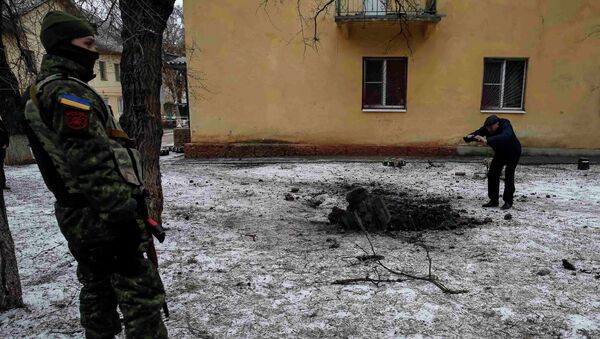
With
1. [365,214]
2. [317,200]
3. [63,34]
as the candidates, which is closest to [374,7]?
[317,200]

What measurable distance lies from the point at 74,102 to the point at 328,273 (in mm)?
2633

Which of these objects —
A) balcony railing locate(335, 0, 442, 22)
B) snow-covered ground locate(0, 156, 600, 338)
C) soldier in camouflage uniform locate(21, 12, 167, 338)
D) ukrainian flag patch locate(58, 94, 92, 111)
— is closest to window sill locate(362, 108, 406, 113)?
balcony railing locate(335, 0, 442, 22)

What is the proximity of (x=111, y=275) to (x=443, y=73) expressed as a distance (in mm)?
11086

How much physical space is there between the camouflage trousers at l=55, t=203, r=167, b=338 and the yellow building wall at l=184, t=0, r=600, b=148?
9785mm

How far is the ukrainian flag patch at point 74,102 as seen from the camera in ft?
6.36

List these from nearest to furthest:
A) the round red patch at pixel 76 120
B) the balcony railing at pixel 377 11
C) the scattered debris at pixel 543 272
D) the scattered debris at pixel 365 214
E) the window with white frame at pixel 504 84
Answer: the round red patch at pixel 76 120
the scattered debris at pixel 543 272
the scattered debris at pixel 365 214
the balcony railing at pixel 377 11
the window with white frame at pixel 504 84

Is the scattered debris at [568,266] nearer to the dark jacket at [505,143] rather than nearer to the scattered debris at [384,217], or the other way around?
the scattered debris at [384,217]

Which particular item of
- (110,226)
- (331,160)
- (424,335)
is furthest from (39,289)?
(331,160)

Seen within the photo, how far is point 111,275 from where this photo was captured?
87.2 inches

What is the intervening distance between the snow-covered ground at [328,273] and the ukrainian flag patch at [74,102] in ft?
5.66

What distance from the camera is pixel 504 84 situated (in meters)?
11.6

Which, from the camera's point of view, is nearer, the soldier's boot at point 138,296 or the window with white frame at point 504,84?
the soldier's boot at point 138,296

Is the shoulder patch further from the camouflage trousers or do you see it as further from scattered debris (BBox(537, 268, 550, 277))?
scattered debris (BBox(537, 268, 550, 277))

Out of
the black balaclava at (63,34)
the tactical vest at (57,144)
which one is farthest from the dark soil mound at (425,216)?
the black balaclava at (63,34)
